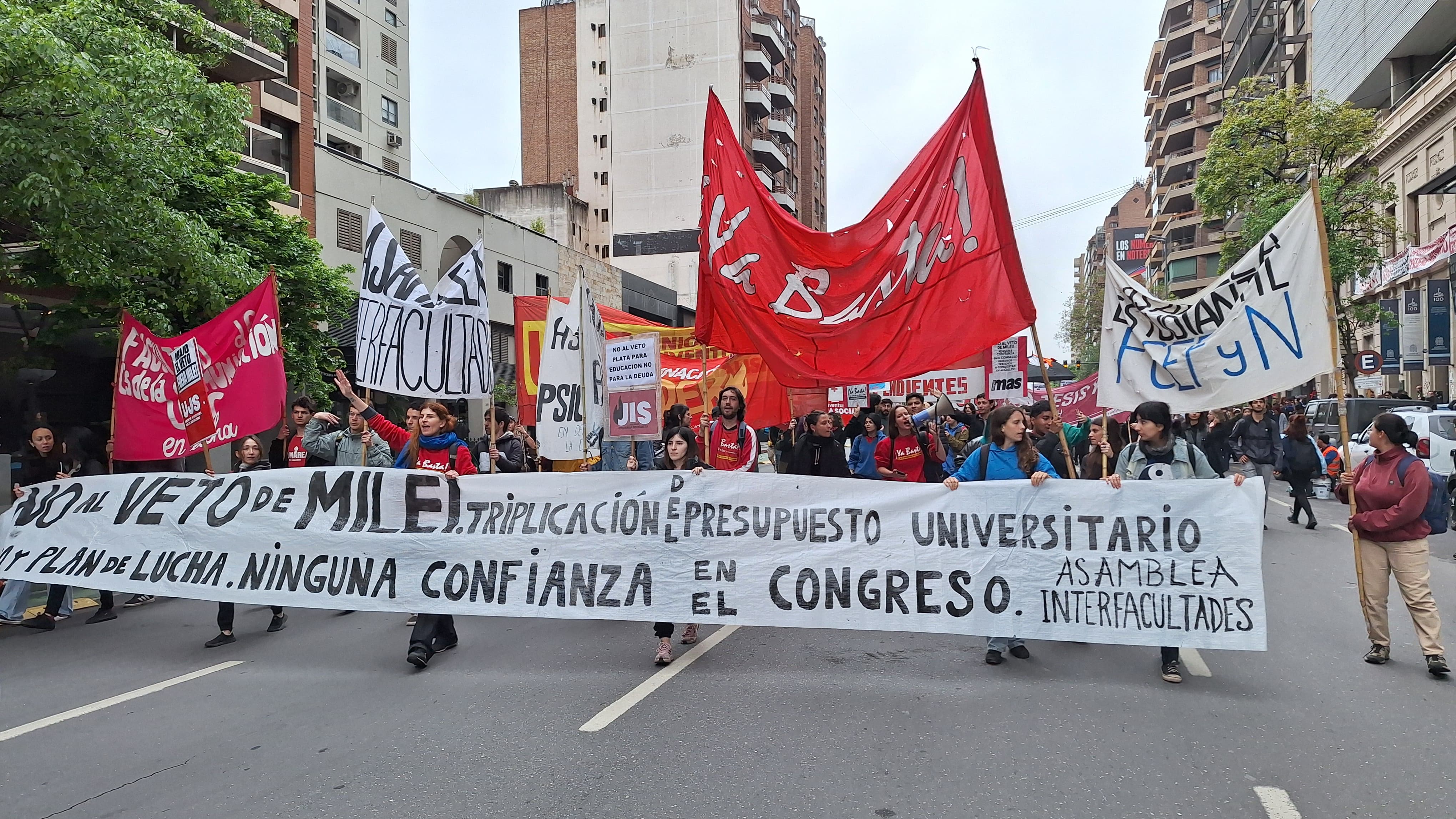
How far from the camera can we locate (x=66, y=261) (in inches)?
390

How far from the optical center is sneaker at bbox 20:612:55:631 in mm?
7676

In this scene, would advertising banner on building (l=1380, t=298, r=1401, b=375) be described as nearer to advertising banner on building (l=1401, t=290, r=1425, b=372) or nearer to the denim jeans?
advertising banner on building (l=1401, t=290, r=1425, b=372)

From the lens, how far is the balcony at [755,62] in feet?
197

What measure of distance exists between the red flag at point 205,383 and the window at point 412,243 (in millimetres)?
21113

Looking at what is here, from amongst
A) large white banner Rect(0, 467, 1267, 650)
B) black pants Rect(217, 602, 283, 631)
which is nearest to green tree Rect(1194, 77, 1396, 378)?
large white banner Rect(0, 467, 1267, 650)

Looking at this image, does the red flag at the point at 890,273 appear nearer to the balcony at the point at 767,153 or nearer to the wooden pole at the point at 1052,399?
the wooden pole at the point at 1052,399

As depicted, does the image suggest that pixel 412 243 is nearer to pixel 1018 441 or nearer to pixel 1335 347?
pixel 1018 441

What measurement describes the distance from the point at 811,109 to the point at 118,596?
7290 centimetres

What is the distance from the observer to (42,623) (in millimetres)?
7711

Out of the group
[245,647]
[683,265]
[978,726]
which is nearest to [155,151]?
[245,647]

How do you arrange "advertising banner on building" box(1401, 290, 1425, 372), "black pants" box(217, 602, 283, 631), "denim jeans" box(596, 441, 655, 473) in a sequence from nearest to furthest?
"black pants" box(217, 602, 283, 631) → "denim jeans" box(596, 441, 655, 473) → "advertising banner on building" box(1401, 290, 1425, 372)

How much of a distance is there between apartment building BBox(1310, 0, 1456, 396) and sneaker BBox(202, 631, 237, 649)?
29.0 m

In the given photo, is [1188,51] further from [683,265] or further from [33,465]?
[33,465]

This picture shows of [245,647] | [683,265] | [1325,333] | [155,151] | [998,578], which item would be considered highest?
[683,265]
